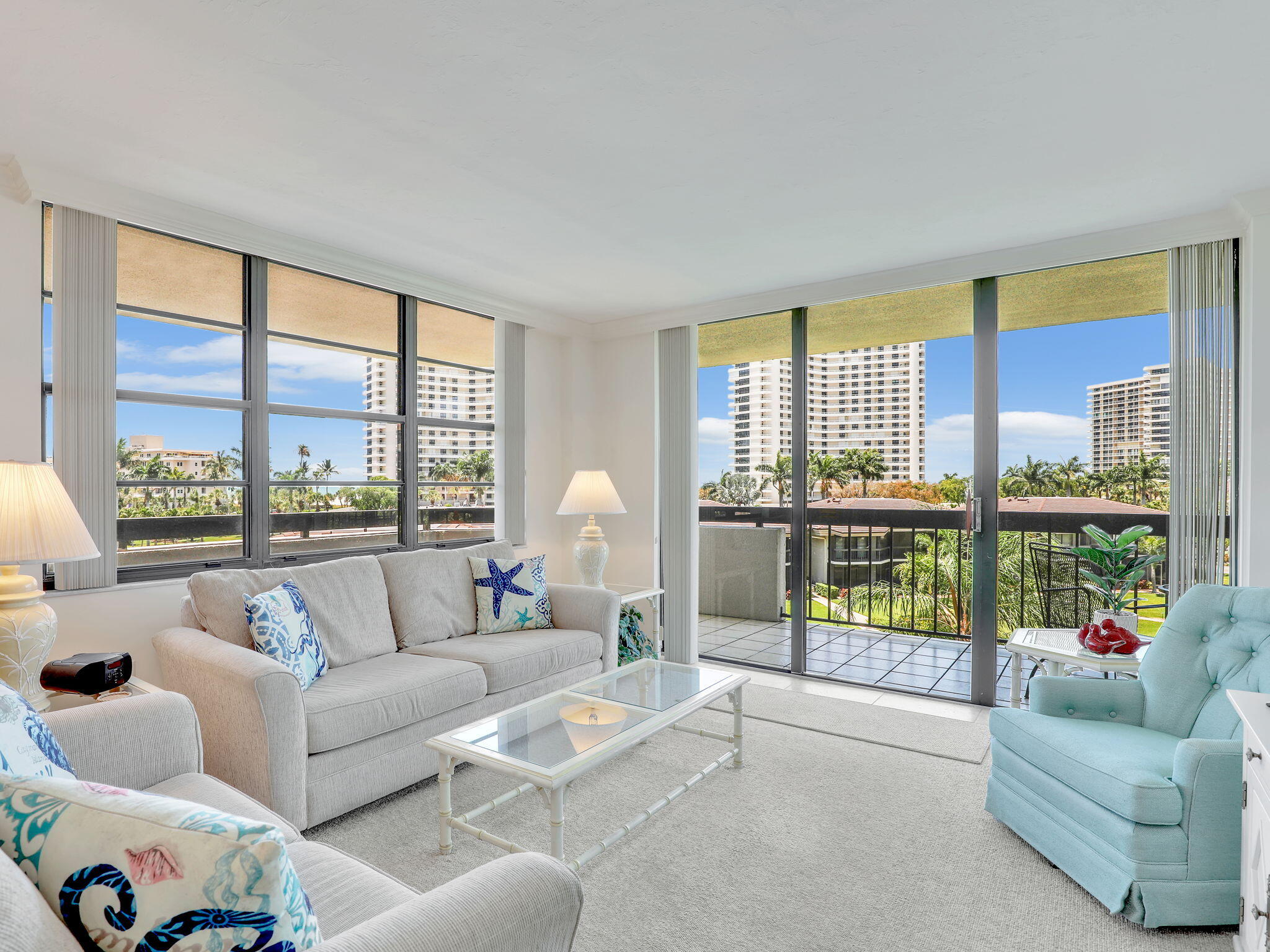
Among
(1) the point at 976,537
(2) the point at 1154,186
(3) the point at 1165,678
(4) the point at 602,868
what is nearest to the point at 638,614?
(1) the point at 976,537

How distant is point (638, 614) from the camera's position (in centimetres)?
461

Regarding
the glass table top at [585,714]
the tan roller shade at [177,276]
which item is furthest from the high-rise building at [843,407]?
the tan roller shade at [177,276]

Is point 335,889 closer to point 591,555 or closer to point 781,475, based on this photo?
point 591,555

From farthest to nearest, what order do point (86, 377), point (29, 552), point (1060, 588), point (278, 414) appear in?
point (1060, 588), point (278, 414), point (86, 377), point (29, 552)

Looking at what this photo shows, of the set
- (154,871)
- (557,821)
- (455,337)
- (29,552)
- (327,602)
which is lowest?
(557,821)

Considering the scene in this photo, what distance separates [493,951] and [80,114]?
9.01 feet

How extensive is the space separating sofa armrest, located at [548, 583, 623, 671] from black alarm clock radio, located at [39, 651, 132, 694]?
2.03 m

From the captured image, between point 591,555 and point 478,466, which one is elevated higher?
point 478,466

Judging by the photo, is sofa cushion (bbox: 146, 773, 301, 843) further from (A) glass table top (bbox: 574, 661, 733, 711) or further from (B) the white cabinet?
(B) the white cabinet

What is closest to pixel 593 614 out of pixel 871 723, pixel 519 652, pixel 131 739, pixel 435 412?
pixel 519 652

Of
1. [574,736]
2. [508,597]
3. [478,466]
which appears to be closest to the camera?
[574,736]

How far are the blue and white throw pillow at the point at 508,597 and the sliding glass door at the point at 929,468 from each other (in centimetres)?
159

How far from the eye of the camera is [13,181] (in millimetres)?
2674

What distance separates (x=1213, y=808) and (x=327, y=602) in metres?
3.19
